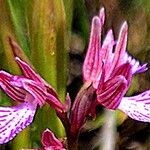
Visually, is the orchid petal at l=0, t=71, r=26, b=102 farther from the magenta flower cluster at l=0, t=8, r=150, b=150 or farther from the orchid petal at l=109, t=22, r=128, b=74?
the orchid petal at l=109, t=22, r=128, b=74

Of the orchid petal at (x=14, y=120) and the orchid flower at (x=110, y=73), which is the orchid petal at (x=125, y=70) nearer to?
the orchid flower at (x=110, y=73)

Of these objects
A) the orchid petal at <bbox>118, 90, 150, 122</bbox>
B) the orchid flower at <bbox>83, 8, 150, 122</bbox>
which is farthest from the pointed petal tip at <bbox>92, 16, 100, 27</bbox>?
the orchid petal at <bbox>118, 90, 150, 122</bbox>

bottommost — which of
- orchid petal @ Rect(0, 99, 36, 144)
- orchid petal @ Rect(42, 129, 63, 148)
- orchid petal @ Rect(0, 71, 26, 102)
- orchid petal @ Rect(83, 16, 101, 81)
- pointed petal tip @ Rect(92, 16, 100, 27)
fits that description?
orchid petal @ Rect(42, 129, 63, 148)

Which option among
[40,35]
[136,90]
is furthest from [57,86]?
[136,90]

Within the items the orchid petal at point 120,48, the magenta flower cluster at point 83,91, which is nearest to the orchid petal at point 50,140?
the magenta flower cluster at point 83,91

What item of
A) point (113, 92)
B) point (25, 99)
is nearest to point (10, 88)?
point (25, 99)

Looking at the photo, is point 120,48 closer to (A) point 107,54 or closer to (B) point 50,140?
(A) point 107,54

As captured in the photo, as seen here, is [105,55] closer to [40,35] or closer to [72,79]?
[40,35]
